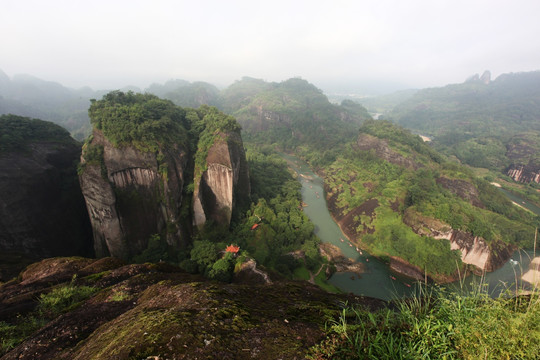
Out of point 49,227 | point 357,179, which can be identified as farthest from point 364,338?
point 357,179

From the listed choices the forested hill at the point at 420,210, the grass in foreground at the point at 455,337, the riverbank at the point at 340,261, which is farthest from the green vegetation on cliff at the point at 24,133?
the forested hill at the point at 420,210

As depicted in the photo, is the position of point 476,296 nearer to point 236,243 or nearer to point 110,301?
point 110,301

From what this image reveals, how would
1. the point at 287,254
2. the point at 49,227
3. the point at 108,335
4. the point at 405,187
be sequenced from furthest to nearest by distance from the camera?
the point at 405,187, the point at 287,254, the point at 49,227, the point at 108,335

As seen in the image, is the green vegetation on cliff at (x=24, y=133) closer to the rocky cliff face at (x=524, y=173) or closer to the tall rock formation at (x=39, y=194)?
the tall rock formation at (x=39, y=194)

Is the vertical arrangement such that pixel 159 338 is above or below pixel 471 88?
below

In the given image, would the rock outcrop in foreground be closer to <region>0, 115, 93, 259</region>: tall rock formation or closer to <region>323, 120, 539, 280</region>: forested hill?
<region>0, 115, 93, 259</region>: tall rock formation

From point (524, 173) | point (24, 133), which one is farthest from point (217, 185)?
point (524, 173)
